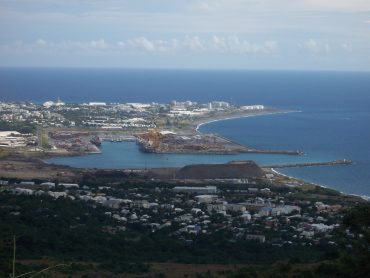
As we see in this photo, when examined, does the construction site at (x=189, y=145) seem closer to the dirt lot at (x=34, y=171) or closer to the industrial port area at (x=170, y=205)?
the industrial port area at (x=170, y=205)

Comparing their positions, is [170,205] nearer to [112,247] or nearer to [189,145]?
[112,247]

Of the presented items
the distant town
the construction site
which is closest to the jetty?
the construction site

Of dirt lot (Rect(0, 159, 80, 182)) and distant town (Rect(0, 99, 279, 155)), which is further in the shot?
distant town (Rect(0, 99, 279, 155))

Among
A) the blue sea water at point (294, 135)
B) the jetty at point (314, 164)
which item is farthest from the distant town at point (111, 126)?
the jetty at point (314, 164)

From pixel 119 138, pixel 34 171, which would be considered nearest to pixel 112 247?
pixel 34 171

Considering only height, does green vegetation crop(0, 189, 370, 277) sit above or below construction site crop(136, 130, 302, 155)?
below

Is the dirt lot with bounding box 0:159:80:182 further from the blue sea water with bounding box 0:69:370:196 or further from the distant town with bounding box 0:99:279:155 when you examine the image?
the distant town with bounding box 0:99:279:155

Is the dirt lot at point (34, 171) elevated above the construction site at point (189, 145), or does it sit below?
below

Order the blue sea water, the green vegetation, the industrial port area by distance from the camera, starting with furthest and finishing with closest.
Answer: the blue sea water, the industrial port area, the green vegetation

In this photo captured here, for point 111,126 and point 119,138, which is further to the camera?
point 111,126

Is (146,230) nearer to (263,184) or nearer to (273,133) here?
(263,184)

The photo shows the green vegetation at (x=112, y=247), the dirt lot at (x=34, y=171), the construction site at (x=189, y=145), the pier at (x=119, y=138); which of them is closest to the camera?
the green vegetation at (x=112, y=247)
